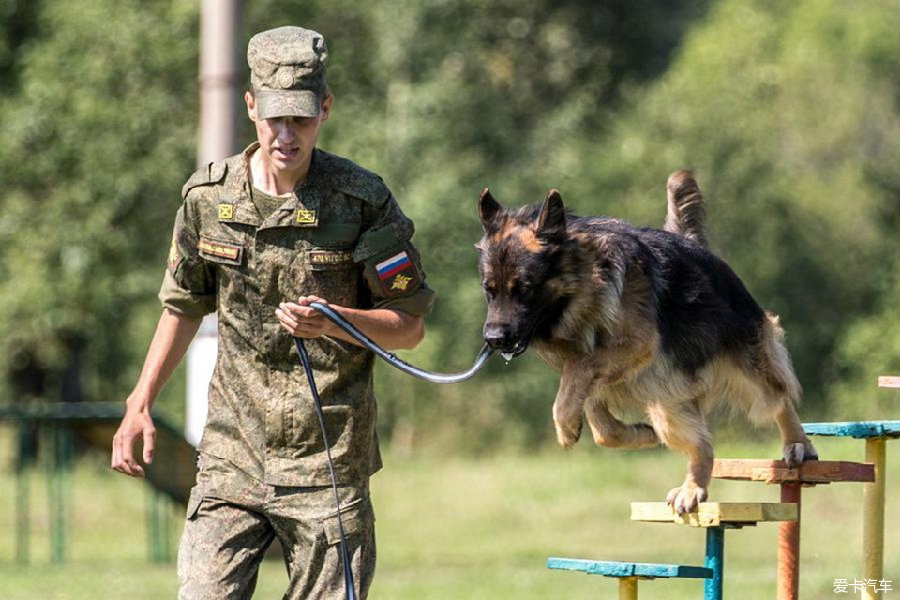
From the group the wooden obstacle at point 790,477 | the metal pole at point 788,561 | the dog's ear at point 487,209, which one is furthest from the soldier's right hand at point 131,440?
the metal pole at point 788,561

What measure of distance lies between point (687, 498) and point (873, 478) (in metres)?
0.81

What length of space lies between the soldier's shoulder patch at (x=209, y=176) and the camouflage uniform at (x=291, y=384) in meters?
0.03

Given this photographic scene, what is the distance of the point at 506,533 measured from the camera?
15766 millimetres

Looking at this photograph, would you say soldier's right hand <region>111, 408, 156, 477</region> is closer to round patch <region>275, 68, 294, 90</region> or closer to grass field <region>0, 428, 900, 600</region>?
round patch <region>275, 68, 294, 90</region>

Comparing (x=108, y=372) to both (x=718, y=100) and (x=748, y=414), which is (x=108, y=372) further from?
(x=748, y=414)

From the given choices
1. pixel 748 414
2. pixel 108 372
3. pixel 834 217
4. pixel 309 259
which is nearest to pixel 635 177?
pixel 834 217

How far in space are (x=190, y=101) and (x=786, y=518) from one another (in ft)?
58.2

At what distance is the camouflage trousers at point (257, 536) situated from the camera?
189 inches

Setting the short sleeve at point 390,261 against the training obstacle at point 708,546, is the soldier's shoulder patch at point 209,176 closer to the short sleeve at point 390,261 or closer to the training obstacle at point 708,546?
the short sleeve at point 390,261

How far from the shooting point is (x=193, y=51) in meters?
21.7

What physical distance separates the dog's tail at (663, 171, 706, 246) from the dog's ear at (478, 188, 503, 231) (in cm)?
138

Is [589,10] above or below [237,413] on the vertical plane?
above

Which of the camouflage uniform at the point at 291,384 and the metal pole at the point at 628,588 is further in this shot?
the metal pole at the point at 628,588

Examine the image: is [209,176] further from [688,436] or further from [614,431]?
[688,436]
